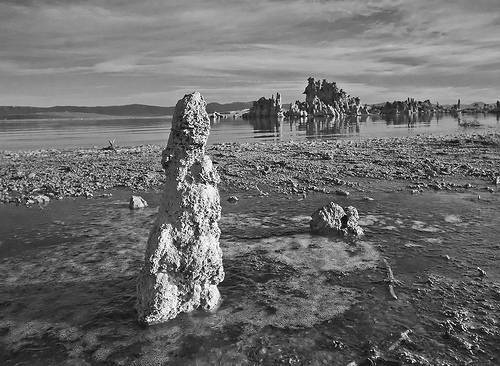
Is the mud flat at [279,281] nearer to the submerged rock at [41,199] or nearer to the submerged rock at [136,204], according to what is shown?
the submerged rock at [136,204]

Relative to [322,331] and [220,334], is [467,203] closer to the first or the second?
[322,331]

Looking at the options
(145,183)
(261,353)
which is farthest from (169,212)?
(145,183)

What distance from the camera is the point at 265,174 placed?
98.1 ft

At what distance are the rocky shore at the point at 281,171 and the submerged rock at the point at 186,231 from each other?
13.7 meters

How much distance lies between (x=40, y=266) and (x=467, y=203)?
2089 centimetres

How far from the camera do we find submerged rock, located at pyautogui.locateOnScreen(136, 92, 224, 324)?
1013cm

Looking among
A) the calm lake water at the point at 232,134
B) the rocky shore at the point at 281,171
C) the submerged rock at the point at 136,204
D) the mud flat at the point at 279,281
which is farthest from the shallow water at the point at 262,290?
the calm lake water at the point at 232,134

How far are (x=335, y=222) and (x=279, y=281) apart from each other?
5351 millimetres

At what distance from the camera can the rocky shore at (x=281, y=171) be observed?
25.5 m

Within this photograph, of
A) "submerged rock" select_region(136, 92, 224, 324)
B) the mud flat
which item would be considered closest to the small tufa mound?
the mud flat

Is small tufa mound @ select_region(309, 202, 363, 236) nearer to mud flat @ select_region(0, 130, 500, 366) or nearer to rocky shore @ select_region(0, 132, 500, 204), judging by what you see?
mud flat @ select_region(0, 130, 500, 366)

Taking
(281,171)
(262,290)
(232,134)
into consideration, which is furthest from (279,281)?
(232,134)

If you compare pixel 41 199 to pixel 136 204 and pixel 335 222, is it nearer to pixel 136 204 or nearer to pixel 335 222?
pixel 136 204

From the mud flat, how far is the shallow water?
0.05m
